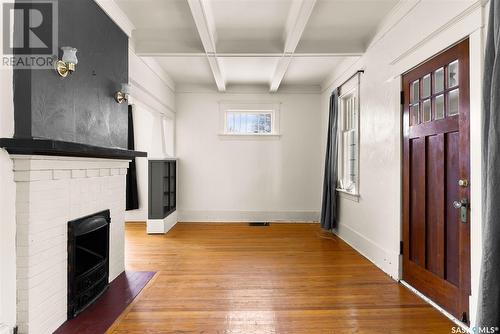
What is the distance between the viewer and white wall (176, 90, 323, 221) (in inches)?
231

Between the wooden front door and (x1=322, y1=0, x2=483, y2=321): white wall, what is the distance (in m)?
0.09

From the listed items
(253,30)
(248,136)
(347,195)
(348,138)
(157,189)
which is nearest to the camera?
(253,30)

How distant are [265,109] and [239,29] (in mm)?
2476

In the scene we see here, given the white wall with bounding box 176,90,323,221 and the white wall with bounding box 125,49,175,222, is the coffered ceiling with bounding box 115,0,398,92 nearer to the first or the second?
the white wall with bounding box 125,49,175,222

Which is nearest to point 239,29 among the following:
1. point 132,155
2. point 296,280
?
point 132,155

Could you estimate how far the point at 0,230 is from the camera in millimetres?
1702

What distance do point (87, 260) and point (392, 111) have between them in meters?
3.18

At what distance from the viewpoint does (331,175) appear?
15.9 ft

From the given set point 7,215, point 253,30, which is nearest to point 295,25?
point 253,30

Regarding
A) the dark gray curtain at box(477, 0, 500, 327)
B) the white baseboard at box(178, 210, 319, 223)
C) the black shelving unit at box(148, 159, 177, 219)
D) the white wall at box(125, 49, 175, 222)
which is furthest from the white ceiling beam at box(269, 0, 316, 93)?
the white baseboard at box(178, 210, 319, 223)

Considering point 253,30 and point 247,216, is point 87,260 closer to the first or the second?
point 253,30

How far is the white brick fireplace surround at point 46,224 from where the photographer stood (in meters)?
1.81

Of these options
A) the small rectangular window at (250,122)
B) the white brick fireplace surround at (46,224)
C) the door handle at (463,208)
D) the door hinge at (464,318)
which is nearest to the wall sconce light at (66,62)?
the white brick fireplace surround at (46,224)

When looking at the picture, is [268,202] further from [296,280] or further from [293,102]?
[296,280]
